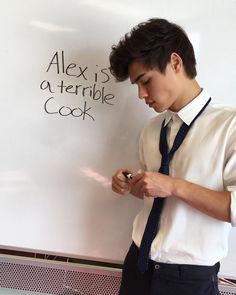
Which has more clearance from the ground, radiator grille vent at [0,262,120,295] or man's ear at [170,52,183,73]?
man's ear at [170,52,183,73]

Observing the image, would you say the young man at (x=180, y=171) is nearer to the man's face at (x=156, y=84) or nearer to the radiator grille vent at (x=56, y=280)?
the man's face at (x=156, y=84)

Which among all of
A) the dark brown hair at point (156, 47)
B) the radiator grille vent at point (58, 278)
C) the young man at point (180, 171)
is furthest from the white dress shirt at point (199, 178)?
the radiator grille vent at point (58, 278)

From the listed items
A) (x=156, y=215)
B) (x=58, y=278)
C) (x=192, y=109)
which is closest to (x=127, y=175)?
(x=156, y=215)

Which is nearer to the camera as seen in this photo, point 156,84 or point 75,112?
point 156,84

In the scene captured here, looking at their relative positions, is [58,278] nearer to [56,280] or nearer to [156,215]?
[56,280]

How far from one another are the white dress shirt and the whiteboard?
0.70ft

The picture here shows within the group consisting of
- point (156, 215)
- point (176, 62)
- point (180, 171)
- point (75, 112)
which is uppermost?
point (176, 62)

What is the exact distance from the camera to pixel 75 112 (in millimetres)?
984

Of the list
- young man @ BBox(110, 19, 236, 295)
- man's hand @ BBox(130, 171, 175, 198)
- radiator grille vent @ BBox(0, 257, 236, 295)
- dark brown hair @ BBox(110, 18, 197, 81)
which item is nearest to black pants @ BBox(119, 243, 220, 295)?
young man @ BBox(110, 19, 236, 295)

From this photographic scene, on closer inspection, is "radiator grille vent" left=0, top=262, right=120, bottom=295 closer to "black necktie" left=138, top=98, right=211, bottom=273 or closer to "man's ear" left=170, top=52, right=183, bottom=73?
"black necktie" left=138, top=98, right=211, bottom=273

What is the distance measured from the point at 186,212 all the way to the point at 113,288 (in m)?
0.44

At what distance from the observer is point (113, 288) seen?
3.52 ft

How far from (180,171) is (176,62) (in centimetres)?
24

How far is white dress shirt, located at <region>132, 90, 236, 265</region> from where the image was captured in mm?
740
